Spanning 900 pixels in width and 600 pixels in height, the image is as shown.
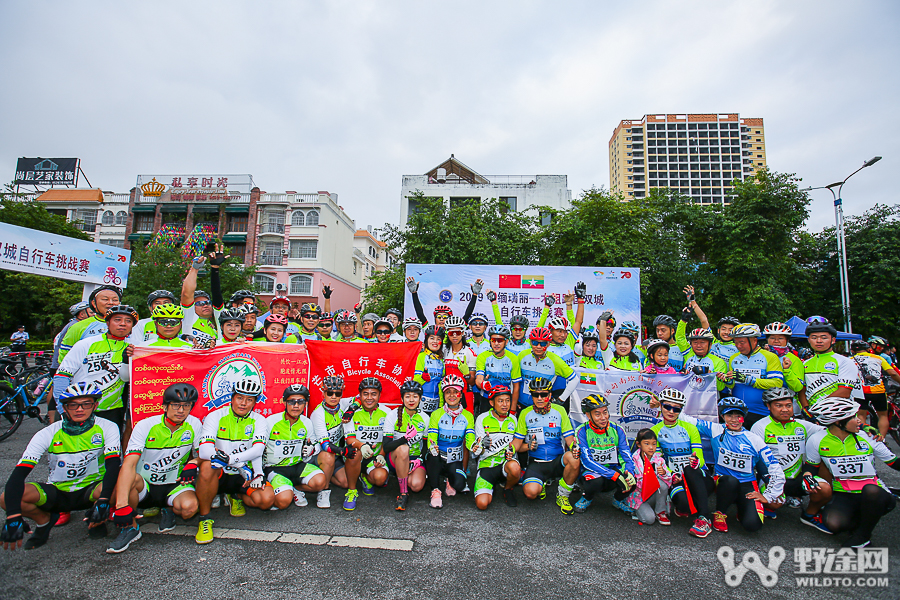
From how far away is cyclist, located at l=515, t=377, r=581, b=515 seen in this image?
17.2ft

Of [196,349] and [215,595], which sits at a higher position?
[196,349]

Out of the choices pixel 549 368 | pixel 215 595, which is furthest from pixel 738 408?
pixel 215 595

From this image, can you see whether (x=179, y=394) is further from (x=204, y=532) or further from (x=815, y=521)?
(x=815, y=521)

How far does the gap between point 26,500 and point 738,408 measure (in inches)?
270

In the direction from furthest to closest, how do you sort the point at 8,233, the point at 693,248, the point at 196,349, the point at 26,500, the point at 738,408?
the point at 693,248 < the point at 8,233 < the point at 196,349 < the point at 738,408 < the point at 26,500

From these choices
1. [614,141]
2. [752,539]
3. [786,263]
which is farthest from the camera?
[614,141]

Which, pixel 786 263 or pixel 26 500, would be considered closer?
pixel 26 500

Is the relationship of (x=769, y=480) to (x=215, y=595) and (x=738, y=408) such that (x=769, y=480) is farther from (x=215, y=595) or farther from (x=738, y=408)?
(x=215, y=595)

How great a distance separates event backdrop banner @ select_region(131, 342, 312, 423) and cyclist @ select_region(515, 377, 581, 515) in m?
3.01

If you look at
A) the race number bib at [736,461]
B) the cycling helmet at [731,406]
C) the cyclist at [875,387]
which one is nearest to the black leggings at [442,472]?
the race number bib at [736,461]

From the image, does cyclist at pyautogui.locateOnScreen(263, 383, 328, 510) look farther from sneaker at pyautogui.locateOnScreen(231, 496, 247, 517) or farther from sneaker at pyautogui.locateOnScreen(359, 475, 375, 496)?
sneaker at pyautogui.locateOnScreen(359, 475, 375, 496)

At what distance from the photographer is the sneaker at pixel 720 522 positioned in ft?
14.6

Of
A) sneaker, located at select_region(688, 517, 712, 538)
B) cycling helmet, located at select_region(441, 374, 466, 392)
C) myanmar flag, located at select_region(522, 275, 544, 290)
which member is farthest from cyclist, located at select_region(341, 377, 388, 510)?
myanmar flag, located at select_region(522, 275, 544, 290)

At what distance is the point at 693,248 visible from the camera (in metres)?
17.5
